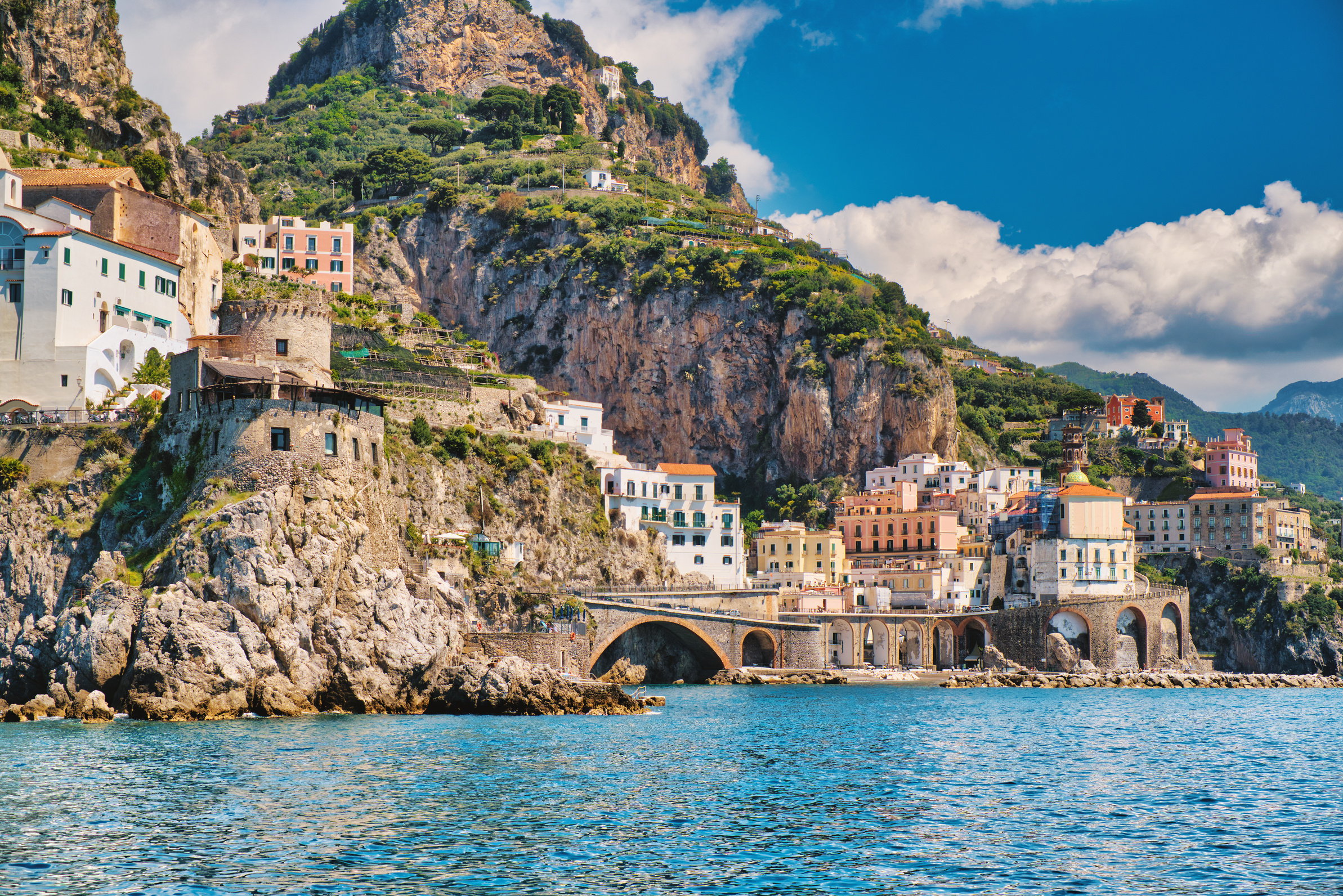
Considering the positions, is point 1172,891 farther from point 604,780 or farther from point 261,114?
point 261,114

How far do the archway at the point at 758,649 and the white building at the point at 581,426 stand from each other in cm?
1586

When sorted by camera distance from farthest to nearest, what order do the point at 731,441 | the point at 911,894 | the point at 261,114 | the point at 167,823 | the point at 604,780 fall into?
the point at 261,114 < the point at 731,441 < the point at 604,780 < the point at 167,823 < the point at 911,894

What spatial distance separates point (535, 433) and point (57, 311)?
31947 mm

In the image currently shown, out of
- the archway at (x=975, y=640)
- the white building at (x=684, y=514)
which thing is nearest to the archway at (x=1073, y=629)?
the archway at (x=975, y=640)

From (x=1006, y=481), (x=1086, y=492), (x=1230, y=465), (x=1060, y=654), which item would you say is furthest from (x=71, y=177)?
(x=1230, y=465)

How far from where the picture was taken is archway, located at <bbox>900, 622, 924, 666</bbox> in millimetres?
98750

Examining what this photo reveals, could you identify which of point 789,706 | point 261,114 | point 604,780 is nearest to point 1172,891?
Result: point 604,780

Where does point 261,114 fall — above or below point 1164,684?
above

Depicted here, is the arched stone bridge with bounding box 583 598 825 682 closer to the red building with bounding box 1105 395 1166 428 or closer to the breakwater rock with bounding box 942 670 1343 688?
the breakwater rock with bounding box 942 670 1343 688

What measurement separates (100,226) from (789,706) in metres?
43.5

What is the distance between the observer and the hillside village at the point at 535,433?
192ft

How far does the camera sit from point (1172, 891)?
957 inches

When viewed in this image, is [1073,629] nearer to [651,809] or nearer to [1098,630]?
[1098,630]

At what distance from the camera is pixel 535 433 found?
87938 mm
